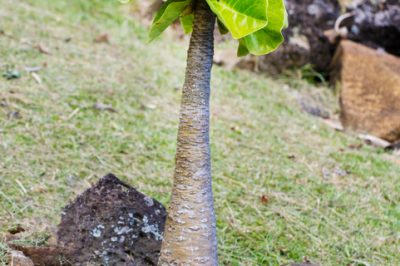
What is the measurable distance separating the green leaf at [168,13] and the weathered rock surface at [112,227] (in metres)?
0.57

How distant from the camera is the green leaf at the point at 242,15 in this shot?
1090 mm

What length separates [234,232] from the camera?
6.50ft

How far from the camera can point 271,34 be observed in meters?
1.22

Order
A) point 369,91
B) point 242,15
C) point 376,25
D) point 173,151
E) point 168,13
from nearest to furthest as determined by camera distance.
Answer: point 242,15, point 168,13, point 173,151, point 369,91, point 376,25

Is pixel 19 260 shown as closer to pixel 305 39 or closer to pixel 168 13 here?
pixel 168 13

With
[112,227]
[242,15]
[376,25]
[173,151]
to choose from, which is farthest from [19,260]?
[376,25]

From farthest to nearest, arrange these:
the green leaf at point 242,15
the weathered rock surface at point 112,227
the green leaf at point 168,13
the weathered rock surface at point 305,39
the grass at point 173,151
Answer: the weathered rock surface at point 305,39 < the grass at point 173,151 < the weathered rock surface at point 112,227 < the green leaf at point 168,13 < the green leaf at point 242,15

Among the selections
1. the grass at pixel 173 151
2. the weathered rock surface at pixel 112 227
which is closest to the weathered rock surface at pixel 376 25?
the grass at pixel 173 151

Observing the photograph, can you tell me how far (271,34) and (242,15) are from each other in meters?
0.13

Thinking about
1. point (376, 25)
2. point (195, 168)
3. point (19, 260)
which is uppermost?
point (376, 25)

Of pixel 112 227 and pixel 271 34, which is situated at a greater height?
pixel 271 34

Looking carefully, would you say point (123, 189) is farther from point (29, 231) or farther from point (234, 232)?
point (234, 232)

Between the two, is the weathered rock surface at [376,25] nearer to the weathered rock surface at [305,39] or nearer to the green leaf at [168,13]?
the weathered rock surface at [305,39]

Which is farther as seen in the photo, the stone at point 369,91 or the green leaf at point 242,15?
the stone at point 369,91
